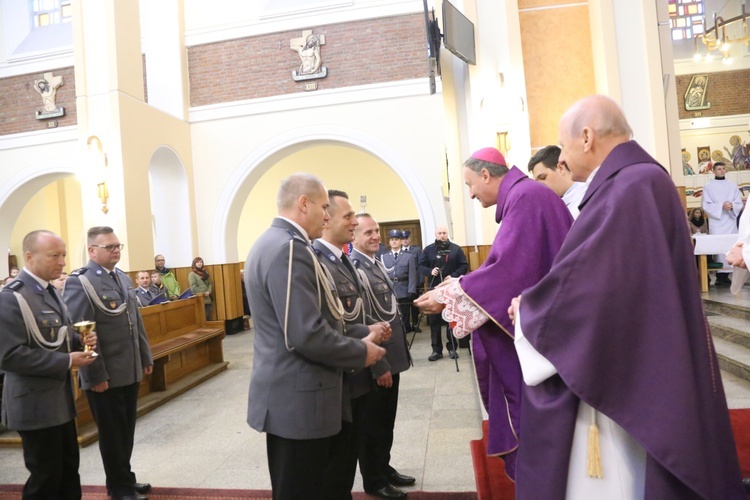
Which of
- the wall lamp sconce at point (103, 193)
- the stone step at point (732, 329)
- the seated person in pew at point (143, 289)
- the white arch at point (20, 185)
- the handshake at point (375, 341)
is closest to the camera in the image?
the handshake at point (375, 341)

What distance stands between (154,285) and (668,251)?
8.64 m

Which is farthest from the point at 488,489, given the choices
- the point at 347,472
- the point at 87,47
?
the point at 87,47

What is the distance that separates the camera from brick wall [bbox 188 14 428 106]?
10312mm

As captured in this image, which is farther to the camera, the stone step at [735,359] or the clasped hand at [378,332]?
the stone step at [735,359]

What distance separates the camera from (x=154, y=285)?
29.3 ft

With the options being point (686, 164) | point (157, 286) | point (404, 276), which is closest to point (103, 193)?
point (157, 286)

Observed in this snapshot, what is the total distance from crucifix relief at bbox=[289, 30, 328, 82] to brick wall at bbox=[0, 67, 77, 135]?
478 cm

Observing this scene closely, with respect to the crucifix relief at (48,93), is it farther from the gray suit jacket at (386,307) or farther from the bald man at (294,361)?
the bald man at (294,361)

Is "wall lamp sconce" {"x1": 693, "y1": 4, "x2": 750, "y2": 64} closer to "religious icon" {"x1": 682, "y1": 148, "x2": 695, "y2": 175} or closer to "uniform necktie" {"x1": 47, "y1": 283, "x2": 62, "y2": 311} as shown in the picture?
"religious icon" {"x1": 682, "y1": 148, "x2": 695, "y2": 175}

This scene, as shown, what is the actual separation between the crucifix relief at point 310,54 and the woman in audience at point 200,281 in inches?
163

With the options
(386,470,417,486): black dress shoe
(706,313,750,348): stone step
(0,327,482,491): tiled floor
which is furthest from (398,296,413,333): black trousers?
(386,470,417,486): black dress shoe

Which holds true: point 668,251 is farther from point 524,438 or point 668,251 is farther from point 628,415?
point 524,438

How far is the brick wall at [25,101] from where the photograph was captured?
36.8 feet

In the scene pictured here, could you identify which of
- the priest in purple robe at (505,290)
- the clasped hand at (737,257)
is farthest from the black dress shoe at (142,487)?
the clasped hand at (737,257)
